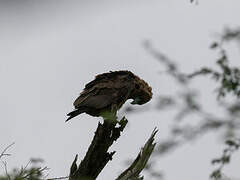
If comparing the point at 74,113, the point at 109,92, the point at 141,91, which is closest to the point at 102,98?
the point at 109,92

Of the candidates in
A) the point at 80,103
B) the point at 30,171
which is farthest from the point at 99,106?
the point at 30,171

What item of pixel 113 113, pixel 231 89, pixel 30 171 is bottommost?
pixel 30 171

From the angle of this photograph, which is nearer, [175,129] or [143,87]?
[143,87]

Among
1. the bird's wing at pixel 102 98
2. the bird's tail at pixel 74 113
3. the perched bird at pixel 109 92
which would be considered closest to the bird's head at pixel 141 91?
the perched bird at pixel 109 92

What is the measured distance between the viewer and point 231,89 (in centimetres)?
1077

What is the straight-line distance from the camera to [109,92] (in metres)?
7.06

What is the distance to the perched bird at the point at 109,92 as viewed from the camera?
689 cm

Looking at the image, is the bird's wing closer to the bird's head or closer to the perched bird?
the perched bird

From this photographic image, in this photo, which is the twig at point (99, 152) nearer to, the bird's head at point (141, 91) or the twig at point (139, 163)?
the twig at point (139, 163)

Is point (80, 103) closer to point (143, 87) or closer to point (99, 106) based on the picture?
point (99, 106)

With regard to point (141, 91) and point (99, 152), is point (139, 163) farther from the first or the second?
point (141, 91)

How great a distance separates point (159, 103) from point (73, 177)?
16.9 feet

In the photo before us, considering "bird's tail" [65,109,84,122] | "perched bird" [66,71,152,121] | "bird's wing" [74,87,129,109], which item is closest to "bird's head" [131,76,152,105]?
"perched bird" [66,71,152,121]

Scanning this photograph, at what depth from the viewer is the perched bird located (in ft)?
22.6
